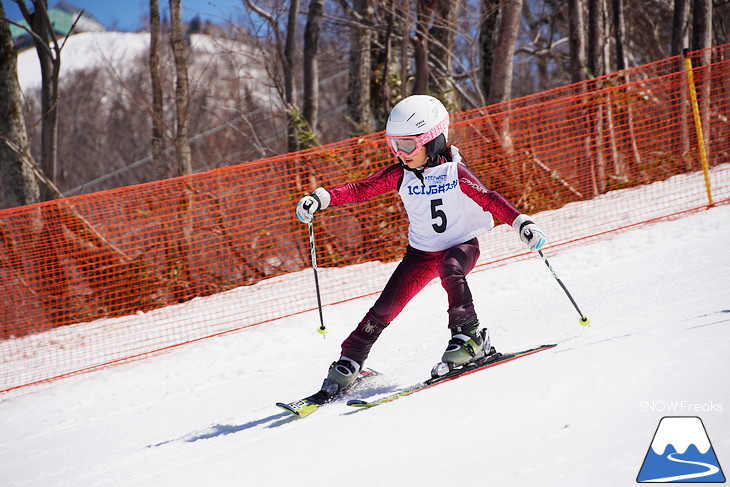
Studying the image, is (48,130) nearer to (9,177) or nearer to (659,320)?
(9,177)

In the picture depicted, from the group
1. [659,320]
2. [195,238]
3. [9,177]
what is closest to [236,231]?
[195,238]

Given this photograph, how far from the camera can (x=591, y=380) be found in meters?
3.26

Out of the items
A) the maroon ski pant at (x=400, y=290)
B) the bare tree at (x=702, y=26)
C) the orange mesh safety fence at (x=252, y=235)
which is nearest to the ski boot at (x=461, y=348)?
the maroon ski pant at (x=400, y=290)

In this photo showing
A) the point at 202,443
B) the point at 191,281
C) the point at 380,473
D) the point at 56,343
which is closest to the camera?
the point at 380,473

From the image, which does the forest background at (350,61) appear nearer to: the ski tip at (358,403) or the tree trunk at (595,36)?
the tree trunk at (595,36)

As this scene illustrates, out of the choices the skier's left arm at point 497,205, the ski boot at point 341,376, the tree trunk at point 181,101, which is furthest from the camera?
the tree trunk at point 181,101

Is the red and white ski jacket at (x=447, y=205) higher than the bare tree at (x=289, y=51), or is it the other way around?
the bare tree at (x=289, y=51)

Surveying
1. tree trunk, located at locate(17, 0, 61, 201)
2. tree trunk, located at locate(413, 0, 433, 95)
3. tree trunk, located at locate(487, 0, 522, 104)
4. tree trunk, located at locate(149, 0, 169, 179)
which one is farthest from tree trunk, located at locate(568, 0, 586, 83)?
tree trunk, located at locate(17, 0, 61, 201)

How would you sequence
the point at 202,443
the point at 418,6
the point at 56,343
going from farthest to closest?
the point at 418,6
the point at 56,343
the point at 202,443

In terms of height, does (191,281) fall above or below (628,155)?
below

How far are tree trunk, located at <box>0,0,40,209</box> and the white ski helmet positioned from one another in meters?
7.45

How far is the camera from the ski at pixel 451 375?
12.9ft

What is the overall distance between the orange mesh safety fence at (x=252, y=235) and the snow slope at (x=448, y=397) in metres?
1.00

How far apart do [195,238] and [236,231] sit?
0.53 metres
